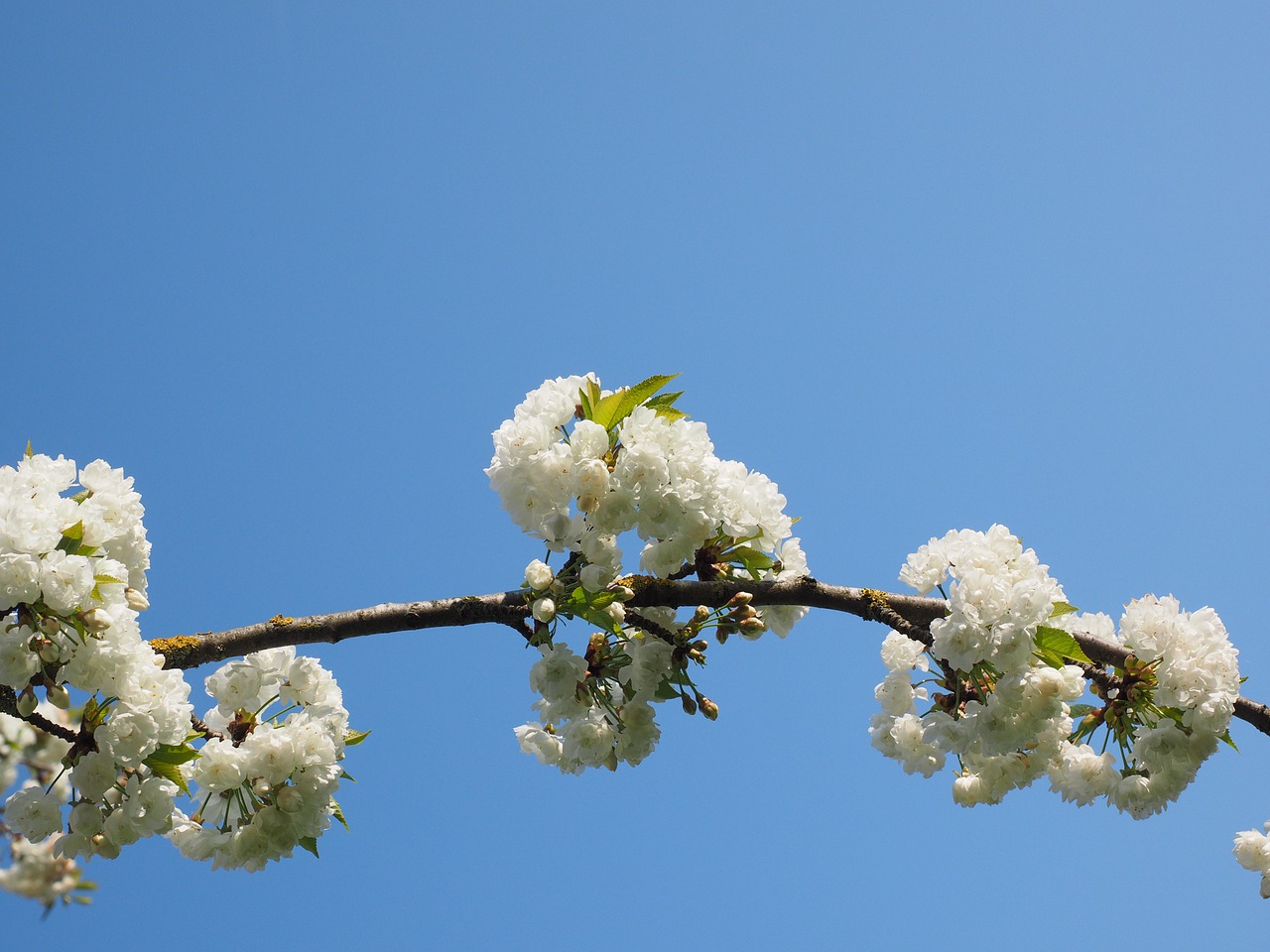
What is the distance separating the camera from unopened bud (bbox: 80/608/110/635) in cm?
291

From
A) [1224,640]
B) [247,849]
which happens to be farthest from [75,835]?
[1224,640]

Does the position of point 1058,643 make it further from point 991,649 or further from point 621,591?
point 621,591

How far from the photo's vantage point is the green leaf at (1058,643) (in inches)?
132

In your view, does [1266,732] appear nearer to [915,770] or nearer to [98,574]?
[915,770]

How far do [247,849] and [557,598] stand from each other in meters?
1.35

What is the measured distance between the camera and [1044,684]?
10.8 ft

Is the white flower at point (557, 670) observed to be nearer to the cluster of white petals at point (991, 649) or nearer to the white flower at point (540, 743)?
the white flower at point (540, 743)

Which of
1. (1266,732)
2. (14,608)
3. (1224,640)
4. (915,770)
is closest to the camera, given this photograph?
(14,608)

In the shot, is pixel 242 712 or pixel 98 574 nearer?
pixel 98 574

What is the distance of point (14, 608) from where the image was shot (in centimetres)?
291

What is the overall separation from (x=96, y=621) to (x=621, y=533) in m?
1.61

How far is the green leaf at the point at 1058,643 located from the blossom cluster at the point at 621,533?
83 cm

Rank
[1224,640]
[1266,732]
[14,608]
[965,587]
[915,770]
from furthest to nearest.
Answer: [915,770], [1266,732], [1224,640], [965,587], [14,608]

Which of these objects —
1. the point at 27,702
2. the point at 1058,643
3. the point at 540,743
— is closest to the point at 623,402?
the point at 540,743
